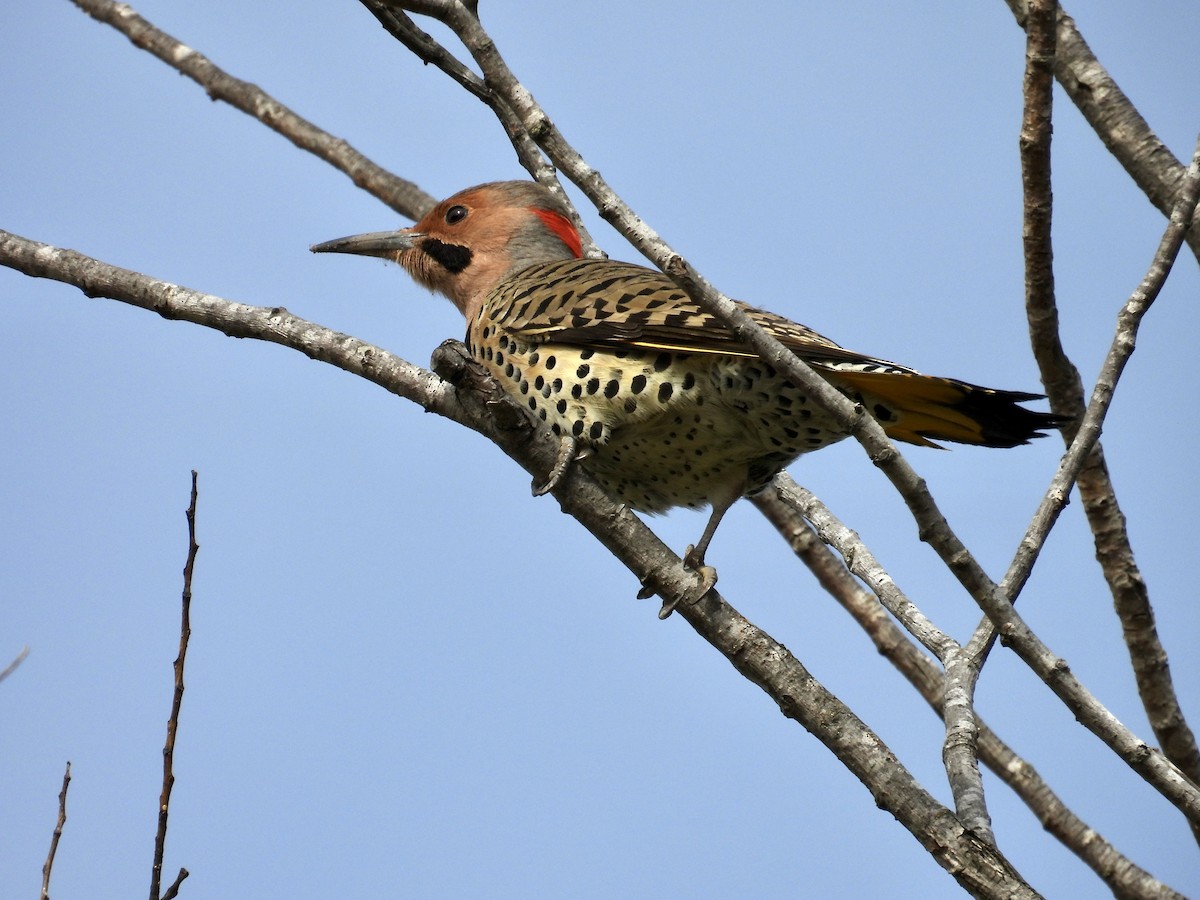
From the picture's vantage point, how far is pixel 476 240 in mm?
7039

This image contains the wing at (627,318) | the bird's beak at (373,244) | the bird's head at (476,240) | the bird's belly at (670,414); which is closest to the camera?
the wing at (627,318)

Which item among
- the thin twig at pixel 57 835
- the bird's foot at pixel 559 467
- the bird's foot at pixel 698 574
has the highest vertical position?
the bird's foot at pixel 559 467

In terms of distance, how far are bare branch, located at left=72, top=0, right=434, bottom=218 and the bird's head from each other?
0.82 metres

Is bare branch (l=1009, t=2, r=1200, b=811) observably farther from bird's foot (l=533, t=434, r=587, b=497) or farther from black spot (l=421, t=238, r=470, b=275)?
black spot (l=421, t=238, r=470, b=275)

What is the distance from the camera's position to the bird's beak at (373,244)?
7.21m

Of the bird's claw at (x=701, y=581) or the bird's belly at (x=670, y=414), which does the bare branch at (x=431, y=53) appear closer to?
the bird's belly at (x=670, y=414)

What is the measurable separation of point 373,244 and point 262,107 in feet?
Answer: 4.92

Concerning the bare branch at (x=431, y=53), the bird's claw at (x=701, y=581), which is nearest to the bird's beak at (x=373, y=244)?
A: the bird's claw at (x=701, y=581)

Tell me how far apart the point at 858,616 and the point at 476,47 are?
3.39m

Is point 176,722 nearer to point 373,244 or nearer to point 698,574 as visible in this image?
point 698,574

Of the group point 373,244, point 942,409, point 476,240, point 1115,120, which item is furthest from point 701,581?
point 373,244

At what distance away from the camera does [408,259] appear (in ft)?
23.7

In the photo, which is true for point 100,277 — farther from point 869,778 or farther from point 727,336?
point 869,778

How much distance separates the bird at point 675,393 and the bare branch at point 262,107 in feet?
7.16
